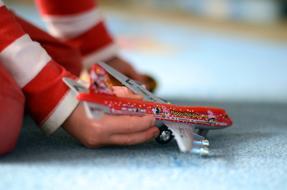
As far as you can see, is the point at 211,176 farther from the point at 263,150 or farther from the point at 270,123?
the point at 270,123

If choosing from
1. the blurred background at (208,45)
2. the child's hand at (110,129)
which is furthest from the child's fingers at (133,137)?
the blurred background at (208,45)

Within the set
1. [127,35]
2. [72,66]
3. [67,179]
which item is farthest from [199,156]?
[127,35]

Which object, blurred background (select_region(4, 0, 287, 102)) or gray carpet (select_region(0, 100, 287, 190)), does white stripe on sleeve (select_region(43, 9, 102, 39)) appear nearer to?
blurred background (select_region(4, 0, 287, 102))

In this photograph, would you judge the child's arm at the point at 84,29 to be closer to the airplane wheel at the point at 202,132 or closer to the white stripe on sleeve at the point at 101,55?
the white stripe on sleeve at the point at 101,55

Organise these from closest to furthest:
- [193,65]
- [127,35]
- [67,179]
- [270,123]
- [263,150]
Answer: [67,179] < [263,150] < [270,123] < [193,65] < [127,35]

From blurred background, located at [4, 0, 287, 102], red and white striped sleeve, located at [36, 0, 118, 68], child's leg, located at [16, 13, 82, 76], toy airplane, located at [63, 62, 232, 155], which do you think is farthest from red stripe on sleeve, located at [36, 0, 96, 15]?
toy airplane, located at [63, 62, 232, 155]

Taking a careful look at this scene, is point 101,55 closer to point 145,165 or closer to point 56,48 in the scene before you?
point 56,48

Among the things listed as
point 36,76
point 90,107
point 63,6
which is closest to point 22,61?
point 36,76
